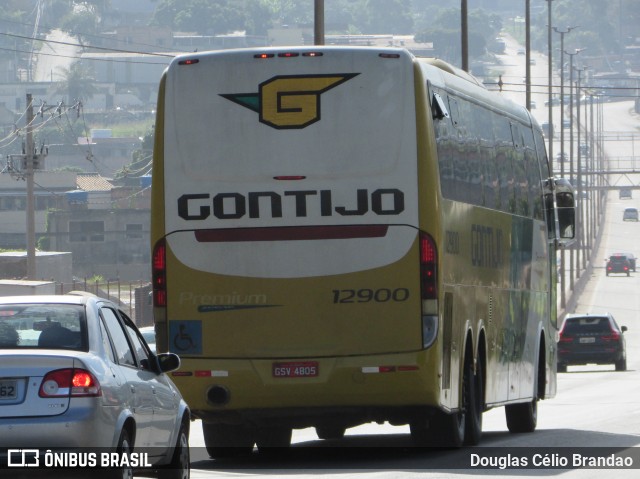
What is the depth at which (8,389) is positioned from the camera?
9.78 metres

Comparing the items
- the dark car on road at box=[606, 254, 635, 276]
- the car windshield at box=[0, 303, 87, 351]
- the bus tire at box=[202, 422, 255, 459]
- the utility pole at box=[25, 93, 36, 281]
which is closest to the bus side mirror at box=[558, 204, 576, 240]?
the bus tire at box=[202, 422, 255, 459]

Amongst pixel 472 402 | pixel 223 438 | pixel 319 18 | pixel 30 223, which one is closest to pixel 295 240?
pixel 223 438

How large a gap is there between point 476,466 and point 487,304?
3.19 meters

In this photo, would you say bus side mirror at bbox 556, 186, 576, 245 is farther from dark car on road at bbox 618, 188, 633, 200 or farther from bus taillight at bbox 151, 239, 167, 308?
dark car on road at bbox 618, 188, 633, 200

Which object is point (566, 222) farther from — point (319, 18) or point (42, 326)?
point (42, 326)

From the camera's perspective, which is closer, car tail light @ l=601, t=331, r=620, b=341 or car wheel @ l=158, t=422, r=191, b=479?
car wheel @ l=158, t=422, r=191, b=479

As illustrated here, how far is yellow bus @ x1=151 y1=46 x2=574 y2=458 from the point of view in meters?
14.2

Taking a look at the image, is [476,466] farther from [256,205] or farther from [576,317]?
[576,317]

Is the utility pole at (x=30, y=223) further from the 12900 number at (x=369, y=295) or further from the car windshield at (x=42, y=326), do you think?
the car windshield at (x=42, y=326)

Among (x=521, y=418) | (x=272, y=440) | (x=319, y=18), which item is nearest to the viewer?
(x=272, y=440)

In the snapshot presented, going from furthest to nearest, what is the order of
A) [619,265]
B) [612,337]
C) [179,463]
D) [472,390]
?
[619,265] < [612,337] < [472,390] < [179,463]

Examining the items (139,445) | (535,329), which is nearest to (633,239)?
(535,329)

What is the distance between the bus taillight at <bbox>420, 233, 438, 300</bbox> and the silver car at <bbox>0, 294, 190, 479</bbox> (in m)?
3.05

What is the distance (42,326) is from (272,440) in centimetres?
691
